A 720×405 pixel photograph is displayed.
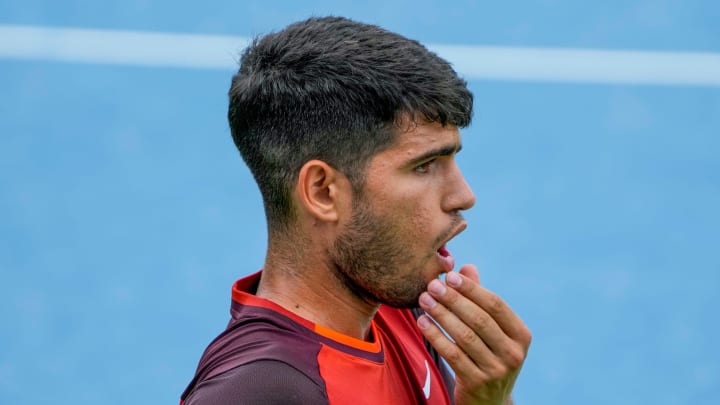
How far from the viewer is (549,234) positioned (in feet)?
23.6

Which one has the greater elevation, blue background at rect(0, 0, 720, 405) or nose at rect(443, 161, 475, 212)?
blue background at rect(0, 0, 720, 405)

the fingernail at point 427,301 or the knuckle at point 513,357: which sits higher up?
the fingernail at point 427,301

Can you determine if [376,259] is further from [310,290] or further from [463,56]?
[463,56]

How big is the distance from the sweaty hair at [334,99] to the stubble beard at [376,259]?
0.10 meters

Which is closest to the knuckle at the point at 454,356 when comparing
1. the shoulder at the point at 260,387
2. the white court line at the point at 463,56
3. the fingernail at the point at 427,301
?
the fingernail at the point at 427,301

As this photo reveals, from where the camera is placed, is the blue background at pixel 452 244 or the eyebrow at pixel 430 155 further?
the blue background at pixel 452 244

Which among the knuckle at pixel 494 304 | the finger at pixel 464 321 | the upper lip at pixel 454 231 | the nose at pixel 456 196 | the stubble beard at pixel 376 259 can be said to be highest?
the nose at pixel 456 196

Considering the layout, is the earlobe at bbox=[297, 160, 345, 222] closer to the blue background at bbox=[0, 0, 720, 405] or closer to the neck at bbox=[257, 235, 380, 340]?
the neck at bbox=[257, 235, 380, 340]

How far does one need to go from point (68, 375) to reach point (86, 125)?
2181mm

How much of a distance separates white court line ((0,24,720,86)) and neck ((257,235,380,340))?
17.9ft

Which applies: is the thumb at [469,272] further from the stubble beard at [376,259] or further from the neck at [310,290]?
the neck at [310,290]

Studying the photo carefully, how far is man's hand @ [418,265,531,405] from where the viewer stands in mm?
2672

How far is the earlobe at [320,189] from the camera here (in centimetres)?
272

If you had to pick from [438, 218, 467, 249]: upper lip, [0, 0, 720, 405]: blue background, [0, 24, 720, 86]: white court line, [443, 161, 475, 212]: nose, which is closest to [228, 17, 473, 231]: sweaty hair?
[443, 161, 475, 212]: nose
